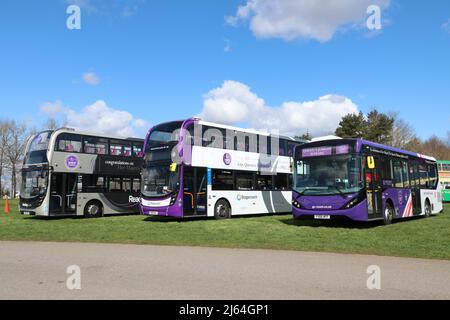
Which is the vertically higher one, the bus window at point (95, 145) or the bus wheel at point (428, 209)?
the bus window at point (95, 145)

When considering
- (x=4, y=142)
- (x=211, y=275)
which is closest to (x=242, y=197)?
(x=211, y=275)

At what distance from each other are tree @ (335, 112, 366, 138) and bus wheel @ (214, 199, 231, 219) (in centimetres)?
4590

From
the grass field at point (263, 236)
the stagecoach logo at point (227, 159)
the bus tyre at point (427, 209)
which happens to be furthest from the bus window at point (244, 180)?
the bus tyre at point (427, 209)

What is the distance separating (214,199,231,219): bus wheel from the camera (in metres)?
19.2

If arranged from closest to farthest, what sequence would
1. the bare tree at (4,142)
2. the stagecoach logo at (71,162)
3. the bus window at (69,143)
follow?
the bus window at (69,143), the stagecoach logo at (71,162), the bare tree at (4,142)

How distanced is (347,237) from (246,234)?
10.2 feet

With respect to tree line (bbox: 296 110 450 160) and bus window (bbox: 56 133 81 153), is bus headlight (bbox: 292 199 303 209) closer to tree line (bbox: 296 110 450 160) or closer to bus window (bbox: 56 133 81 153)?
bus window (bbox: 56 133 81 153)

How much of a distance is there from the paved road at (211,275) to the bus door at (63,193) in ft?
30.5

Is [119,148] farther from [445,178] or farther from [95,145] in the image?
[445,178]

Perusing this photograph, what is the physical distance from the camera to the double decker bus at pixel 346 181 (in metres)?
14.3

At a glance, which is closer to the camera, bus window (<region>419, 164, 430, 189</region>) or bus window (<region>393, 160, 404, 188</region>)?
bus window (<region>393, 160, 404, 188</region>)

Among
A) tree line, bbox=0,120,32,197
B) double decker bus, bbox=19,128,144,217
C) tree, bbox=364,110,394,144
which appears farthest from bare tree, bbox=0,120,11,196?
tree, bbox=364,110,394,144

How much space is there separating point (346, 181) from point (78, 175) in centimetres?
1318

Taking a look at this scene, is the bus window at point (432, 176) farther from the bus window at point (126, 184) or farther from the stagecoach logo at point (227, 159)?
the bus window at point (126, 184)
